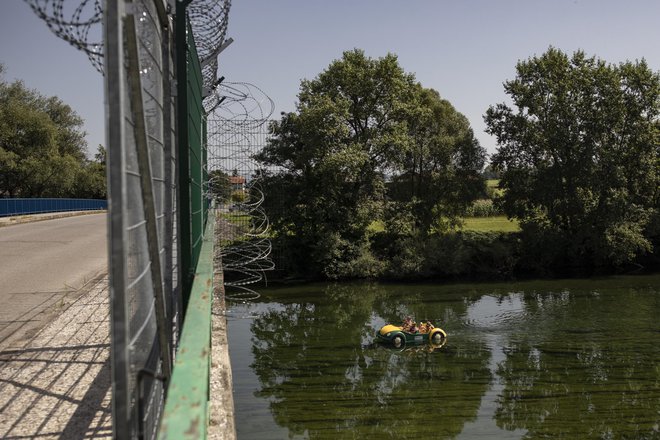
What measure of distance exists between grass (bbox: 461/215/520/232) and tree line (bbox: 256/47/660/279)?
6.42 ft

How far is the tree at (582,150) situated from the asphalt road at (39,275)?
20.7 meters

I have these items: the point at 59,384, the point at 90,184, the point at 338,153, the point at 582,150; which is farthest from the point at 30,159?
the point at 59,384

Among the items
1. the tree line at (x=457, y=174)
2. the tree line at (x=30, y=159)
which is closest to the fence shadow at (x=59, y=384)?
the tree line at (x=457, y=174)

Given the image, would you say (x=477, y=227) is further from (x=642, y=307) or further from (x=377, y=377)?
(x=377, y=377)

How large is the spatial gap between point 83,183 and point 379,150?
2791 cm

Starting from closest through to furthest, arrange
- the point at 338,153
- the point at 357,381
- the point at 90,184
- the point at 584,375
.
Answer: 1. the point at 357,381
2. the point at 584,375
3. the point at 338,153
4. the point at 90,184

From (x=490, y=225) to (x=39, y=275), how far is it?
2919 centimetres

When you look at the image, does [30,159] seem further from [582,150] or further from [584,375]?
[584,375]

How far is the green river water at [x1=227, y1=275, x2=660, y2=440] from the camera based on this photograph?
10875mm

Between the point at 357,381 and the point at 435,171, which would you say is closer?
the point at 357,381

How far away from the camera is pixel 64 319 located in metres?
6.96

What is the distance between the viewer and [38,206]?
102 ft

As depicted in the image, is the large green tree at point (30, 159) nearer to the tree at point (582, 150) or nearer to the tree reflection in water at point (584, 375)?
the tree at point (582, 150)

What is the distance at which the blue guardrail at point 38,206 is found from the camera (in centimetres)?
2672
